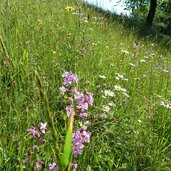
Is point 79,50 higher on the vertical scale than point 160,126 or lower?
higher

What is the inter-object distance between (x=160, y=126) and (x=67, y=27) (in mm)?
2203

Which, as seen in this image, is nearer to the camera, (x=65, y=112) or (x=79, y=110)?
(x=79, y=110)

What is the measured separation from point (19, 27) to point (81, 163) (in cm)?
188

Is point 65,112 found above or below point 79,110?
below

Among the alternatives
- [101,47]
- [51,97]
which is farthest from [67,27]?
[51,97]

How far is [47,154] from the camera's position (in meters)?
1.34

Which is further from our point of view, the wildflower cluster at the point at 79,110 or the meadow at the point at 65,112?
the meadow at the point at 65,112

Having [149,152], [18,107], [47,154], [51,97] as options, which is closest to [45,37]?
[51,97]

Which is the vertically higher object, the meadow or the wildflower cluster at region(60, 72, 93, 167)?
the wildflower cluster at region(60, 72, 93, 167)

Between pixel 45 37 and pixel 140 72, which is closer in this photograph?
pixel 45 37

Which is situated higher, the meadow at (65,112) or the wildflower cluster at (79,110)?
the wildflower cluster at (79,110)

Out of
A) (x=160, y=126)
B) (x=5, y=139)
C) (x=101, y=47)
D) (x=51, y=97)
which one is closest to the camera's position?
(x=5, y=139)

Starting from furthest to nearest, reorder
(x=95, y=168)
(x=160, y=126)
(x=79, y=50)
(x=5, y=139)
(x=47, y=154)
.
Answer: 1. (x=79, y=50)
2. (x=160, y=126)
3. (x=95, y=168)
4. (x=5, y=139)
5. (x=47, y=154)

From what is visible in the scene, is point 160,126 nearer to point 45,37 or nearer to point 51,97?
point 51,97
